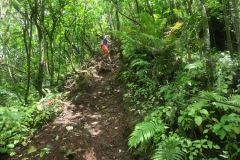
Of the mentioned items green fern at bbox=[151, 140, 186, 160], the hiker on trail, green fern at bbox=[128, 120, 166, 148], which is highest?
the hiker on trail

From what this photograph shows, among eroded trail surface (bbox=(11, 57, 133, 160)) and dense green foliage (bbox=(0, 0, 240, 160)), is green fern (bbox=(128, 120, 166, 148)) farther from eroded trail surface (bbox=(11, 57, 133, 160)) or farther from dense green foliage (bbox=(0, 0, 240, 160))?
eroded trail surface (bbox=(11, 57, 133, 160))

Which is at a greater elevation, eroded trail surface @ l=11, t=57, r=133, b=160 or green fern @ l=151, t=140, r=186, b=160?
green fern @ l=151, t=140, r=186, b=160

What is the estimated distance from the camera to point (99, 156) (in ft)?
13.6

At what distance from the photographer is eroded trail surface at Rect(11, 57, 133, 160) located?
13.8ft

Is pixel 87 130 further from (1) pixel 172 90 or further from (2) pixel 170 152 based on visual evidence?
(2) pixel 170 152

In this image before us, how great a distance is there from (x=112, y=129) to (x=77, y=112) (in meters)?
1.63

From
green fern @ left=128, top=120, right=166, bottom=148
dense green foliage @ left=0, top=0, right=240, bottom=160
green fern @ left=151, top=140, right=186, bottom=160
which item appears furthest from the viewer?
green fern @ left=128, top=120, right=166, bottom=148

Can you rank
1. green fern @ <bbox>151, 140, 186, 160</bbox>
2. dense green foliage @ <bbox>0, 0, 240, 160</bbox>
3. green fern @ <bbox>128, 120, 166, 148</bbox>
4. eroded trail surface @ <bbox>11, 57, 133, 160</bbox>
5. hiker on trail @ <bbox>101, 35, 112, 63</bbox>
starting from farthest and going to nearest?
hiker on trail @ <bbox>101, 35, 112, 63</bbox> < eroded trail surface @ <bbox>11, 57, 133, 160</bbox> < green fern @ <bbox>128, 120, 166, 148</bbox> < dense green foliage @ <bbox>0, 0, 240, 160</bbox> < green fern @ <bbox>151, 140, 186, 160</bbox>

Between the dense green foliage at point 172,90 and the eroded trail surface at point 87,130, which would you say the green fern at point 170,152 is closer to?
the dense green foliage at point 172,90

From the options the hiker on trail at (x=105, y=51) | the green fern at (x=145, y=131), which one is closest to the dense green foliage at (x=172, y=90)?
the green fern at (x=145, y=131)

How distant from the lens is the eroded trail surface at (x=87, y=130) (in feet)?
13.8

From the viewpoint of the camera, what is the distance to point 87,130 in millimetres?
5070

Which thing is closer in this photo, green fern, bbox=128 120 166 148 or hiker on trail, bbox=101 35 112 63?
green fern, bbox=128 120 166 148

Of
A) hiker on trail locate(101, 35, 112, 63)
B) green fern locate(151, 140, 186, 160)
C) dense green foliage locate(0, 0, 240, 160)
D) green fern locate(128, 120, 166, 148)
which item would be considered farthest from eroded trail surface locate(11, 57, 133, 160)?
hiker on trail locate(101, 35, 112, 63)
